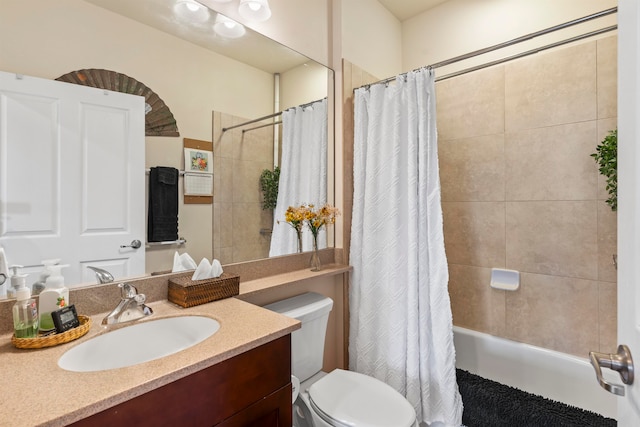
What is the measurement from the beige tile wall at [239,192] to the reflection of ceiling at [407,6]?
1.55 m

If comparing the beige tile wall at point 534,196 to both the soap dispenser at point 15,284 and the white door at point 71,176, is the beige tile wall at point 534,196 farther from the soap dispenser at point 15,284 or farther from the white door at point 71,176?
the soap dispenser at point 15,284

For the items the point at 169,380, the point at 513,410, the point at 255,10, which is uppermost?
the point at 255,10

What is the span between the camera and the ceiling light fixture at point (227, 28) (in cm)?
158

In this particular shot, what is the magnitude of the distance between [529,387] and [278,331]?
71.6 inches

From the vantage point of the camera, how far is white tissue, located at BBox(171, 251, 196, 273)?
1.43 meters

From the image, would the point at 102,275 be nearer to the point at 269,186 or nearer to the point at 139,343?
the point at 139,343

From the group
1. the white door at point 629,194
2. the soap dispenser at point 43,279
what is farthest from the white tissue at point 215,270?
the white door at point 629,194

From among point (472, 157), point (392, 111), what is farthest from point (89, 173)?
point (472, 157)

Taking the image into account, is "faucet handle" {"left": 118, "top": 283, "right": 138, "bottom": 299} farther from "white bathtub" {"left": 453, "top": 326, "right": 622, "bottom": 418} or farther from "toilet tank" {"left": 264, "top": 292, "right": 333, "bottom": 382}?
"white bathtub" {"left": 453, "top": 326, "right": 622, "bottom": 418}

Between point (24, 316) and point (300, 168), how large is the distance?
140cm

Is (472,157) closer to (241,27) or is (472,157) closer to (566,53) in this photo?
(566,53)

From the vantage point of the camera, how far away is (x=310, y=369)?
162cm

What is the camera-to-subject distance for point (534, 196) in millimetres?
2086

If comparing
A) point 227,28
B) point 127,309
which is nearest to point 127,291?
point 127,309
